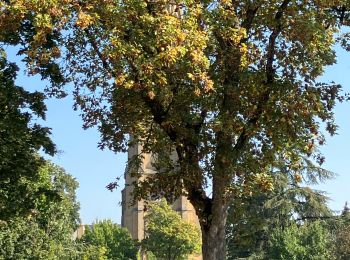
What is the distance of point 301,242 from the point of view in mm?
48250

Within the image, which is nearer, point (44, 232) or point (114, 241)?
point (44, 232)

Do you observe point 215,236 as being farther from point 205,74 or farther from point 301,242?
point 301,242

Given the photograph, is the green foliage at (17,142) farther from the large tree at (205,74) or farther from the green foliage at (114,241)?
the green foliage at (114,241)

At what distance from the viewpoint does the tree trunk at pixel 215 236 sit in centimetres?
1280

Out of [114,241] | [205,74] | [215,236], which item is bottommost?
[215,236]

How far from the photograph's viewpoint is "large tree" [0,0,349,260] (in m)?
10.9

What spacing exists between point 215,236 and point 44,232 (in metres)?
22.4

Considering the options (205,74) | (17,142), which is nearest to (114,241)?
(17,142)

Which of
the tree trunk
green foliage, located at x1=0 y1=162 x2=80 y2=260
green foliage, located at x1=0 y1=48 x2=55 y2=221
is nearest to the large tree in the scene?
the tree trunk

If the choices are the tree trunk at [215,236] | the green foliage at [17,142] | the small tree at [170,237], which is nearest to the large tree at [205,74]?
the tree trunk at [215,236]

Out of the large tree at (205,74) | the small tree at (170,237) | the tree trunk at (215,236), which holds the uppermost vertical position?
the small tree at (170,237)

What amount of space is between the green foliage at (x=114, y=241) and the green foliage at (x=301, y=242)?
3156cm

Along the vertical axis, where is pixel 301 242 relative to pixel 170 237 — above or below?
below

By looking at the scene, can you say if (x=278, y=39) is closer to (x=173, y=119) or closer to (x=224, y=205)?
(x=173, y=119)
